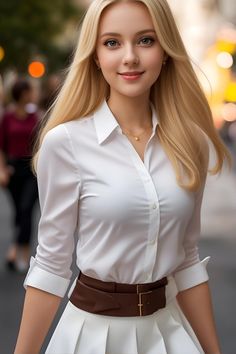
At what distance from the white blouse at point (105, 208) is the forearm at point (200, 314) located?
20 cm

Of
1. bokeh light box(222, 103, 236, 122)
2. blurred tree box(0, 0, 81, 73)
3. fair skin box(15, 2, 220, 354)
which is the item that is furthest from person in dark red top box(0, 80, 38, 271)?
bokeh light box(222, 103, 236, 122)

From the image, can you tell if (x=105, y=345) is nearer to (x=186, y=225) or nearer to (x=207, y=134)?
(x=186, y=225)

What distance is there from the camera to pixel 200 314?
2959 mm

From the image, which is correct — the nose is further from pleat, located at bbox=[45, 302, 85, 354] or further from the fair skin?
pleat, located at bbox=[45, 302, 85, 354]

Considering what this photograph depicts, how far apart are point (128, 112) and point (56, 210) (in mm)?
402

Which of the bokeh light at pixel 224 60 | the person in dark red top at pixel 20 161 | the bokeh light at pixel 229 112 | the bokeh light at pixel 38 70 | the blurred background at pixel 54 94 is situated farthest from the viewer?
the bokeh light at pixel 224 60

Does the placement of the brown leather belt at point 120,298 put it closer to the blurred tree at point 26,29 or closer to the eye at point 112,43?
the eye at point 112,43

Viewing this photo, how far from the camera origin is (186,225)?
2.84m

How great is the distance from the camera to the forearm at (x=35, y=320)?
275cm

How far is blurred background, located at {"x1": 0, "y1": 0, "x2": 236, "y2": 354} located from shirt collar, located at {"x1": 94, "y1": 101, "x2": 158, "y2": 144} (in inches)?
16.5

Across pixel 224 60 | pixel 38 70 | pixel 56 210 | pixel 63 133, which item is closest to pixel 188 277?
pixel 56 210

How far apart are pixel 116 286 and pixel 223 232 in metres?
9.03

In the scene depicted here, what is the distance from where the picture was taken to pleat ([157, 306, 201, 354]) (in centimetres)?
279

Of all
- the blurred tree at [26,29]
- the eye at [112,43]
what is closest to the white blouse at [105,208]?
the eye at [112,43]
